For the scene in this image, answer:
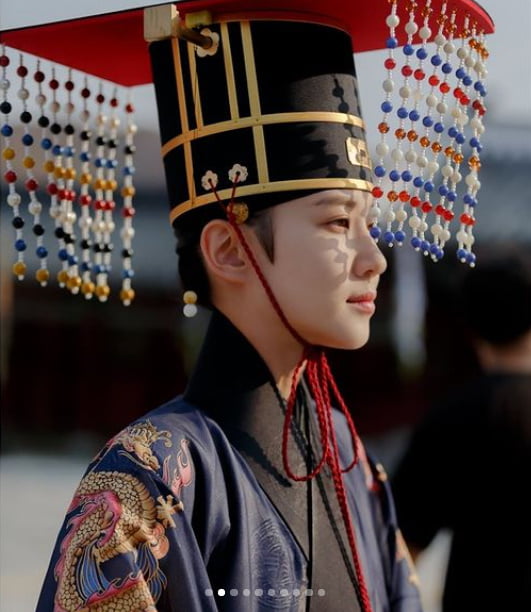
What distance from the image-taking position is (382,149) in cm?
166

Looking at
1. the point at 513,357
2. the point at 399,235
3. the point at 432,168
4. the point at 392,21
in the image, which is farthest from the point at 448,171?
the point at 513,357

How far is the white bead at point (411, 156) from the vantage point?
1691 millimetres

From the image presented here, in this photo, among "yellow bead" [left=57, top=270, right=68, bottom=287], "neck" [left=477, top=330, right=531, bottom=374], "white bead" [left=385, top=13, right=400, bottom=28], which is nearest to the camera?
"white bead" [left=385, top=13, right=400, bottom=28]

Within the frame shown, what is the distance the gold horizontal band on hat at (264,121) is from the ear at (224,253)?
135 millimetres

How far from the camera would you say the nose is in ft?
5.55

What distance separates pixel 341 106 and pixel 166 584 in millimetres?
747

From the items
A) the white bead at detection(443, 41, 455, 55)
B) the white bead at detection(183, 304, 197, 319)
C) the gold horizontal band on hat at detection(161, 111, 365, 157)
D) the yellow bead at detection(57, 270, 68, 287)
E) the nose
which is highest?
the white bead at detection(443, 41, 455, 55)

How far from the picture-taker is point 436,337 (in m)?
4.79

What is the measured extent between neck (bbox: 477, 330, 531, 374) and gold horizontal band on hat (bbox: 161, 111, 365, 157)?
93 cm

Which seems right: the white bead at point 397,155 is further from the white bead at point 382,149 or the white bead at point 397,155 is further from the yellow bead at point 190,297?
the yellow bead at point 190,297

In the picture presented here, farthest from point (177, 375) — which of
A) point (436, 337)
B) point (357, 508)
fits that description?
point (357, 508)

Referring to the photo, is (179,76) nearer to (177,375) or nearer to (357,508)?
(357,508)

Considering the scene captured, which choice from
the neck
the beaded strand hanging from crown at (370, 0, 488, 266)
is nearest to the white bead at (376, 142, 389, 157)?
the beaded strand hanging from crown at (370, 0, 488, 266)

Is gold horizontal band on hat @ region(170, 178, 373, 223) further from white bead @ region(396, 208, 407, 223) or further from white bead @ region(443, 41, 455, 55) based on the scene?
white bead @ region(443, 41, 455, 55)
